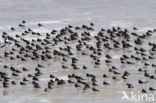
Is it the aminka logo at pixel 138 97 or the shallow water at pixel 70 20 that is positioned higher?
the shallow water at pixel 70 20

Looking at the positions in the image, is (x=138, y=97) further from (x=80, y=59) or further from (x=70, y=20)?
(x=70, y=20)

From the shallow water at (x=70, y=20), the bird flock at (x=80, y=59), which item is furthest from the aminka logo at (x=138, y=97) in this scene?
the bird flock at (x=80, y=59)

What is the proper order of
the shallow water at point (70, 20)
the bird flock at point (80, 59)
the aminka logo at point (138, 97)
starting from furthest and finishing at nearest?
the bird flock at point (80, 59), the shallow water at point (70, 20), the aminka logo at point (138, 97)

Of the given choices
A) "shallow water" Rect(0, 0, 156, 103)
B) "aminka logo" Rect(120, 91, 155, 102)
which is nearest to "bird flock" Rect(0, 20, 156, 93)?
"shallow water" Rect(0, 0, 156, 103)

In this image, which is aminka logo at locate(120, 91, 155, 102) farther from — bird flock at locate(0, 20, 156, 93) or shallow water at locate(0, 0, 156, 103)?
bird flock at locate(0, 20, 156, 93)

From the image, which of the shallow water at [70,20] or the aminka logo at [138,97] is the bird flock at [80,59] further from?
the aminka logo at [138,97]

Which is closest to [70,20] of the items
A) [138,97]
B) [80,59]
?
[80,59]
